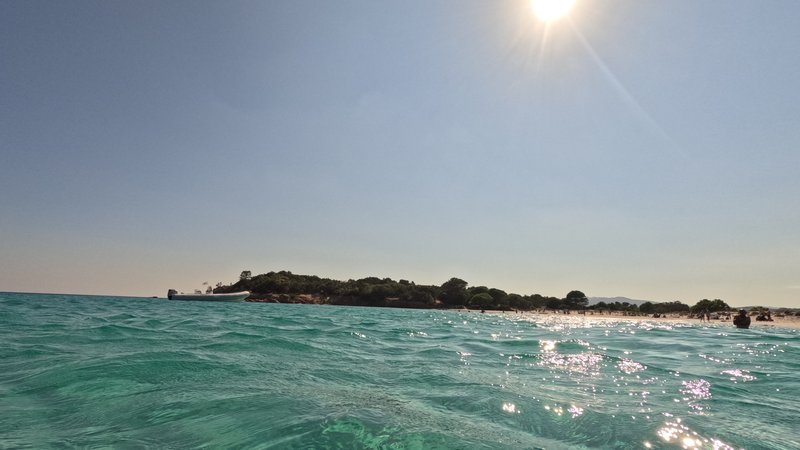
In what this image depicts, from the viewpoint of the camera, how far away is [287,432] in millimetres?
5824

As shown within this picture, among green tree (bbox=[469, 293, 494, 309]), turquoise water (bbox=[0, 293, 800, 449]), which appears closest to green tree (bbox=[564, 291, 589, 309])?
green tree (bbox=[469, 293, 494, 309])

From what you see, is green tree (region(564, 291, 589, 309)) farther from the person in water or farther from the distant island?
the person in water

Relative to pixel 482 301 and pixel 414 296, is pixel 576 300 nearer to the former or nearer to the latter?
pixel 482 301

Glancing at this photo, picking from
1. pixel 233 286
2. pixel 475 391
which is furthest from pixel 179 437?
pixel 233 286

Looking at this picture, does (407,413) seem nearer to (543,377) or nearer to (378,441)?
(378,441)

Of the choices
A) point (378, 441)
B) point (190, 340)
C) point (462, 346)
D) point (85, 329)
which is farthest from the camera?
point (85, 329)

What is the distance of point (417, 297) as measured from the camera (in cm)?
14350

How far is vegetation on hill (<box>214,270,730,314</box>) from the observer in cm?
13038

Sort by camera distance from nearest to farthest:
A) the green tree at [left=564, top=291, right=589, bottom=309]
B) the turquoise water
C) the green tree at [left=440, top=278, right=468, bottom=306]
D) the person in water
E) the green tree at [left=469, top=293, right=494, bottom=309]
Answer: the turquoise water, the person in water, the green tree at [left=564, top=291, right=589, bottom=309], the green tree at [left=469, top=293, right=494, bottom=309], the green tree at [left=440, top=278, right=468, bottom=306]

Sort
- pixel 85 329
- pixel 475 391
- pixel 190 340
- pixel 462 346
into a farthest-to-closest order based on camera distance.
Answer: pixel 85 329 → pixel 462 346 → pixel 190 340 → pixel 475 391

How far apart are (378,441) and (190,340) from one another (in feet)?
43.1

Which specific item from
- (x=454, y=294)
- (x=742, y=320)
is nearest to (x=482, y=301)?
(x=454, y=294)

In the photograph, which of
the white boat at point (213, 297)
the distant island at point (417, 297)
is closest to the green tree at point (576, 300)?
the distant island at point (417, 297)

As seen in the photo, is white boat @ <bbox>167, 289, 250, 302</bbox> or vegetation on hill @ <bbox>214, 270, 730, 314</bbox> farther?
vegetation on hill @ <bbox>214, 270, 730, 314</bbox>
